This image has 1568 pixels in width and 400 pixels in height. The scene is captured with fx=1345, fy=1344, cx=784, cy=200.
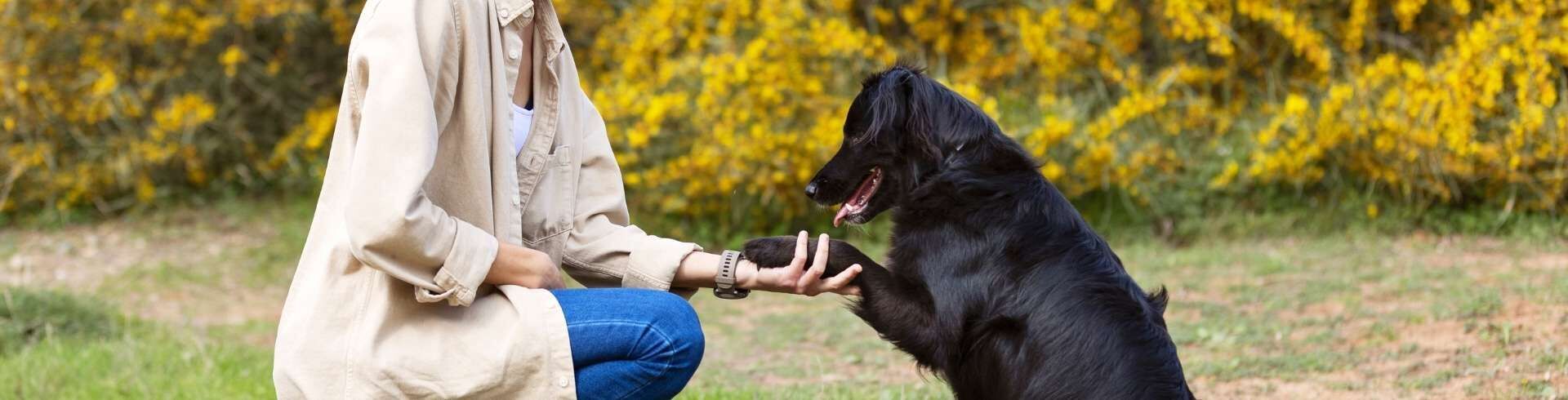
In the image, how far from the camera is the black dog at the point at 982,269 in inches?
99.9

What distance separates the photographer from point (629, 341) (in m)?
2.43

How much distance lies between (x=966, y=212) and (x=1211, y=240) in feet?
14.7

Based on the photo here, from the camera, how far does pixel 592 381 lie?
242cm

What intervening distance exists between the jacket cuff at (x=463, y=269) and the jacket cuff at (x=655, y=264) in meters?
0.51

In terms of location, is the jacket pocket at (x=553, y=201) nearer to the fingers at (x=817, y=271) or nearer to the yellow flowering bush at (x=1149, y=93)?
the fingers at (x=817, y=271)

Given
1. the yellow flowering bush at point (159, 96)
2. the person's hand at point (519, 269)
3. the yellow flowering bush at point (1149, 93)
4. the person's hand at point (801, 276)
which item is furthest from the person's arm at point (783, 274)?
the yellow flowering bush at point (159, 96)

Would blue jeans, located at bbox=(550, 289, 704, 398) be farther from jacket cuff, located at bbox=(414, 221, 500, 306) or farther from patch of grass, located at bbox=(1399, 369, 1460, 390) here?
patch of grass, located at bbox=(1399, 369, 1460, 390)

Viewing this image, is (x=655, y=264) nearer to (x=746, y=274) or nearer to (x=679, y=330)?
(x=746, y=274)

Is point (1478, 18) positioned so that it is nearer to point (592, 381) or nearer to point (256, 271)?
point (592, 381)

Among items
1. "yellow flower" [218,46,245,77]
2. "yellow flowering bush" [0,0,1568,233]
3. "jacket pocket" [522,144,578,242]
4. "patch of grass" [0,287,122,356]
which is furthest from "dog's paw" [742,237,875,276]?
"yellow flower" [218,46,245,77]

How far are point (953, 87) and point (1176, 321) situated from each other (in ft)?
6.70

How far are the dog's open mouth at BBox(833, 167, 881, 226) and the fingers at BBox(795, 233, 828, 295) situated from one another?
20 cm

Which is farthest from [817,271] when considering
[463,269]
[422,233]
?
[422,233]

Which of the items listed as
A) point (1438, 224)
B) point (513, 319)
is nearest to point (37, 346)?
point (513, 319)
